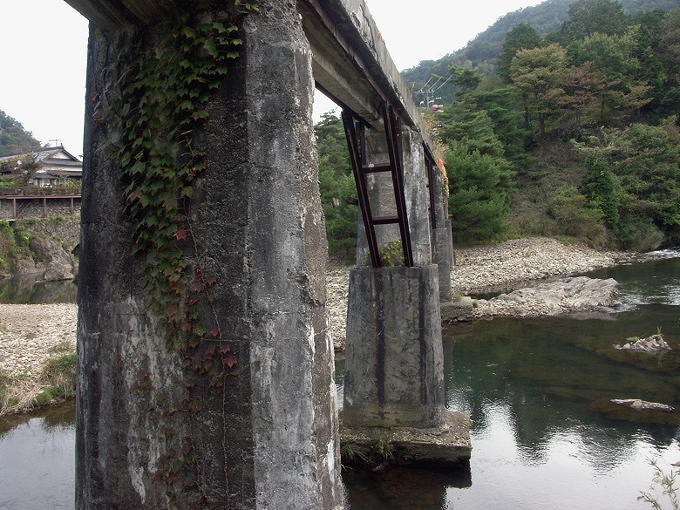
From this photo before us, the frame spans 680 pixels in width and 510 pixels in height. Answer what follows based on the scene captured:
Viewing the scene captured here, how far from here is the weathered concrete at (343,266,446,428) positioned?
7.05 m

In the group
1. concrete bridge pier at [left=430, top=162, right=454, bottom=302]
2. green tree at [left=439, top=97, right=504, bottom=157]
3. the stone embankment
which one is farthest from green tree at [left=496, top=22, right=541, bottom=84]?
concrete bridge pier at [left=430, top=162, right=454, bottom=302]

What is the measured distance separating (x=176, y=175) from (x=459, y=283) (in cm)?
2137

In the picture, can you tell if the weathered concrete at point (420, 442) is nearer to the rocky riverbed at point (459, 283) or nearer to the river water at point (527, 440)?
the river water at point (527, 440)

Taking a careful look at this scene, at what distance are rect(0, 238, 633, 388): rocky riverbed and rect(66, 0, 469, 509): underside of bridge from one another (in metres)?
9.35

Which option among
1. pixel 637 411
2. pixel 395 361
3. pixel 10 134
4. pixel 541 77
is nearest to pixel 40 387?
pixel 395 361

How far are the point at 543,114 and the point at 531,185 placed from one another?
7.67m

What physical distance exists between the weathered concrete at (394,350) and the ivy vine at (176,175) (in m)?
4.59

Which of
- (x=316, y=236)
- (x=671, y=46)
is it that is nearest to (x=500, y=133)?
(x=671, y=46)

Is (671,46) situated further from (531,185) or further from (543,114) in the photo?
(531,185)

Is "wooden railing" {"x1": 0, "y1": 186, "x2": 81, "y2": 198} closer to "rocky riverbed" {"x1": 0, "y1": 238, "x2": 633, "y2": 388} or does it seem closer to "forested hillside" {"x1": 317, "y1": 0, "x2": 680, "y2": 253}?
"forested hillside" {"x1": 317, "y1": 0, "x2": 680, "y2": 253}

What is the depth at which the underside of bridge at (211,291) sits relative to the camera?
8.38 ft

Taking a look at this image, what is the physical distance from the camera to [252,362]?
2.53 meters

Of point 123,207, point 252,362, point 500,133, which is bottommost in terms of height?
point 252,362

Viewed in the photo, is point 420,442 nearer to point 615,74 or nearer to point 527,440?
point 527,440
